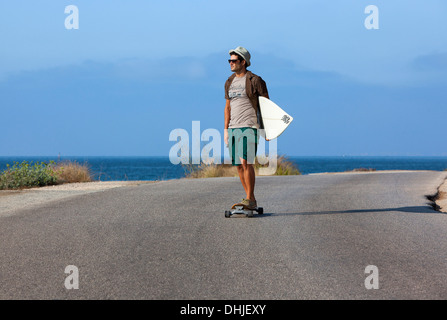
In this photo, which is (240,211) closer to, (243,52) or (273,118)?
(273,118)

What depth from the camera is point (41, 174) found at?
656 inches

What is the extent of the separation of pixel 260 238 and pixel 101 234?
2.08m

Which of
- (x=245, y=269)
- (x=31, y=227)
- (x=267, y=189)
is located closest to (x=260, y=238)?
(x=245, y=269)

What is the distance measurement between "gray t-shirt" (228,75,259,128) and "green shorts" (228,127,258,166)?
9 cm

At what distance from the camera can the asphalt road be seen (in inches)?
171

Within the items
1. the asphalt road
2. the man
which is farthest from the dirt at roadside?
the man

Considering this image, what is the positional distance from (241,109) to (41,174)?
1051 cm

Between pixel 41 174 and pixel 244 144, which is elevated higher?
pixel 41 174

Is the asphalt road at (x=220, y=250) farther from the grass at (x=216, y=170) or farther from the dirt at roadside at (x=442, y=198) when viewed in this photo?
the grass at (x=216, y=170)

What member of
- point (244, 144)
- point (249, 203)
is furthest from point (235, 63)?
point (249, 203)

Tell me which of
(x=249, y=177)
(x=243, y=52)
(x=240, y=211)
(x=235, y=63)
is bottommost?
(x=240, y=211)

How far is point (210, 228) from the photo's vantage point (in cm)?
720

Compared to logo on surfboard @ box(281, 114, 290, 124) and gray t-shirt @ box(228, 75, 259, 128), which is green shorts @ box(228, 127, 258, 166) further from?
logo on surfboard @ box(281, 114, 290, 124)

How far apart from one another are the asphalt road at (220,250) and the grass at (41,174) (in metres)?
6.11
